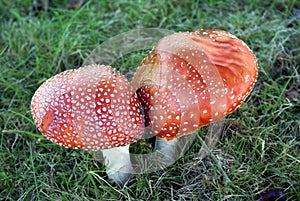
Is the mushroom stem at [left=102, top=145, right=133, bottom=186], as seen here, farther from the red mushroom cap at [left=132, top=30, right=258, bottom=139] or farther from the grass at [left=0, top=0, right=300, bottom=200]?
the red mushroom cap at [left=132, top=30, right=258, bottom=139]

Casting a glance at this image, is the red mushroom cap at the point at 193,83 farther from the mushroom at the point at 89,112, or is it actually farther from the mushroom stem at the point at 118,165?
the mushroom stem at the point at 118,165

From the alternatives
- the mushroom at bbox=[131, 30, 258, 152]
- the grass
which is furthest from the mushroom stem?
the mushroom at bbox=[131, 30, 258, 152]

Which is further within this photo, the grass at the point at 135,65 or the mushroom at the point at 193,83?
the grass at the point at 135,65

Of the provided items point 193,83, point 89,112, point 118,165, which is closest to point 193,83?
point 193,83

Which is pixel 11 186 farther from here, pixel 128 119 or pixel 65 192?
pixel 128 119

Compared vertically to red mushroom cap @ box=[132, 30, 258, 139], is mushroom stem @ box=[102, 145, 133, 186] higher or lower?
lower

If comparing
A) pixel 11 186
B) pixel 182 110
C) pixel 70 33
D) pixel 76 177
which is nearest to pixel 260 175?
A: pixel 182 110

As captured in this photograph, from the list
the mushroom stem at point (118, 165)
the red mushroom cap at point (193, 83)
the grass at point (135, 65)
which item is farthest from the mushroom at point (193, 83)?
the grass at point (135, 65)

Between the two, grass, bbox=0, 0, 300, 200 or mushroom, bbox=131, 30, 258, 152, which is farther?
grass, bbox=0, 0, 300, 200
